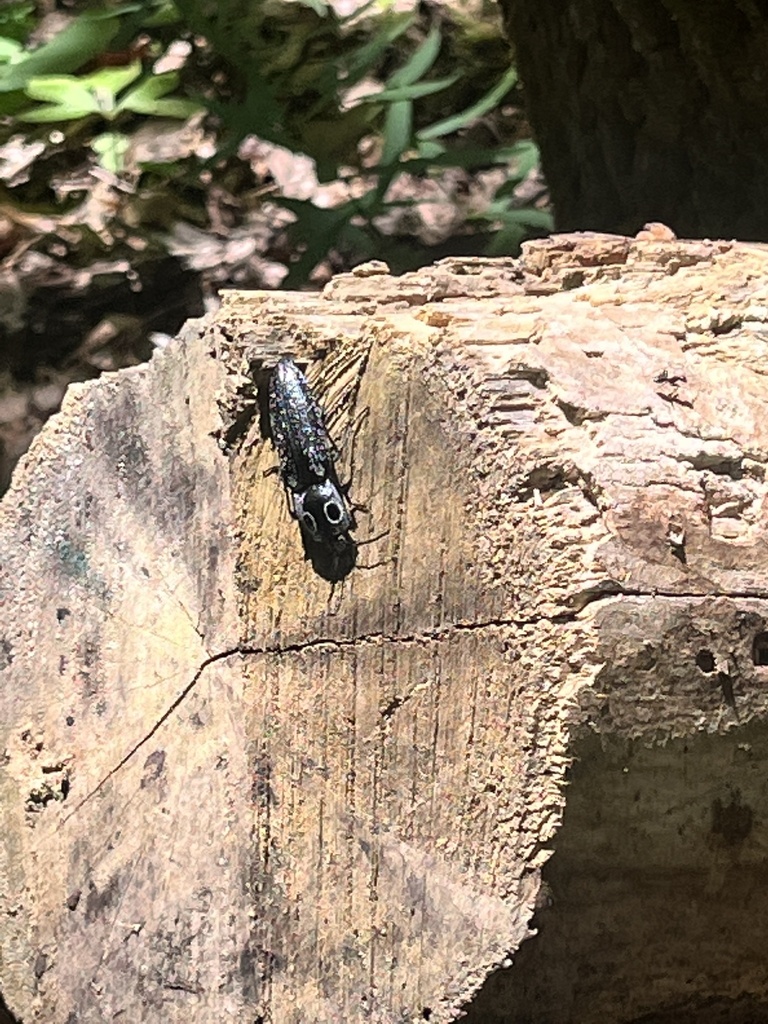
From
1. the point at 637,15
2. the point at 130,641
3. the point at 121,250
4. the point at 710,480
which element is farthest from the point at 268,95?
the point at 710,480

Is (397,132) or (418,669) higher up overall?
(397,132)

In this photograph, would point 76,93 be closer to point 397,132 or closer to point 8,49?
point 8,49

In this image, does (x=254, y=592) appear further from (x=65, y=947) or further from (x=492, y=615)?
(x=65, y=947)

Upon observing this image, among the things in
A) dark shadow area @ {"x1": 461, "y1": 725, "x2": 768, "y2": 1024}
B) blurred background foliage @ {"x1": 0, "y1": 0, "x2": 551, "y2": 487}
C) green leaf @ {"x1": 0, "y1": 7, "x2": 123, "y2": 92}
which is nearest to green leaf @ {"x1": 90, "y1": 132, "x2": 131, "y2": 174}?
blurred background foliage @ {"x1": 0, "y1": 0, "x2": 551, "y2": 487}

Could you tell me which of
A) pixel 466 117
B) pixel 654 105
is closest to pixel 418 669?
pixel 654 105

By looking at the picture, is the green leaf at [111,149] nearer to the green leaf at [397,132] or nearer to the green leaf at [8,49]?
the green leaf at [8,49]
